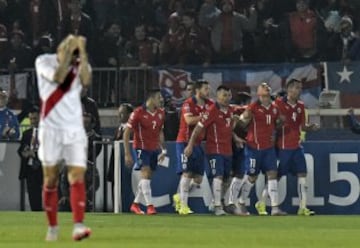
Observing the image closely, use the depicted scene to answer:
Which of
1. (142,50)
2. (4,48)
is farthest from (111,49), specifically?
(4,48)

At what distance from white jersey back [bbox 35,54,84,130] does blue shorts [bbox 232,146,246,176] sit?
9.44 metres

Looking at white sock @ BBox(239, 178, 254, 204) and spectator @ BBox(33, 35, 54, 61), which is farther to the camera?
spectator @ BBox(33, 35, 54, 61)

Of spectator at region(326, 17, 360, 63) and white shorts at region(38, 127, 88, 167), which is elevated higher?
spectator at region(326, 17, 360, 63)

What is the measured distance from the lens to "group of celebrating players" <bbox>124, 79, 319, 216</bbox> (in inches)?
911

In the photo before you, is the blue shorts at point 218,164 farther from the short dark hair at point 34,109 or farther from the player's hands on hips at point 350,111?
the short dark hair at point 34,109

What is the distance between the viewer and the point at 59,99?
47.0ft

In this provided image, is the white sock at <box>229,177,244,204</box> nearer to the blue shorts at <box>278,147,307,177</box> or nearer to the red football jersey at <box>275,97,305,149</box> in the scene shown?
the blue shorts at <box>278,147,307,177</box>

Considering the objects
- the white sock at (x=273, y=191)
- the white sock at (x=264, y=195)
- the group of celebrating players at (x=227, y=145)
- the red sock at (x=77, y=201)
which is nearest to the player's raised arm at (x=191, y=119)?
the group of celebrating players at (x=227, y=145)

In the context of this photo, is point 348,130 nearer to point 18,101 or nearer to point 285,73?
point 285,73

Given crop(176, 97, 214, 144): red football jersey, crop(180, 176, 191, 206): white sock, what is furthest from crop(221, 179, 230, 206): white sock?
crop(176, 97, 214, 144): red football jersey

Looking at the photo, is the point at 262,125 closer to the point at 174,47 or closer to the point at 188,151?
the point at 188,151

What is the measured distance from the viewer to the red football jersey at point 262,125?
2334cm

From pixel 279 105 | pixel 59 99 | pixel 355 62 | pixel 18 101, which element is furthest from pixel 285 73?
pixel 59 99

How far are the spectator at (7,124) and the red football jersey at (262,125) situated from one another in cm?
498
